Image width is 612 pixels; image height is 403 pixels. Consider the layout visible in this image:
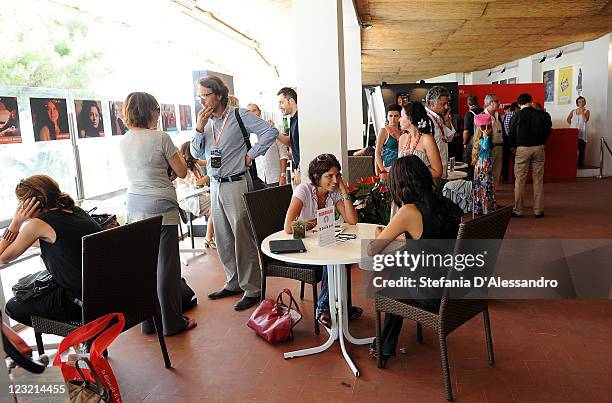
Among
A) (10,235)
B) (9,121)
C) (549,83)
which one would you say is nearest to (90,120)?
(9,121)

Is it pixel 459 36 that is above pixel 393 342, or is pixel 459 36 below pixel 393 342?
above

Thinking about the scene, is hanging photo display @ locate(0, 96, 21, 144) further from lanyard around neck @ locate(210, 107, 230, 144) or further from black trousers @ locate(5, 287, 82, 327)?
lanyard around neck @ locate(210, 107, 230, 144)

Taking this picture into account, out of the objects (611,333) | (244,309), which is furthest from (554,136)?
(244,309)

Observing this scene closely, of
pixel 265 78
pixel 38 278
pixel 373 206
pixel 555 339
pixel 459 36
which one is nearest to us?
pixel 38 278

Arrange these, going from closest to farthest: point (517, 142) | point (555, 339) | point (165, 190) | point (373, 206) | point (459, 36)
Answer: point (555, 339), point (165, 190), point (373, 206), point (517, 142), point (459, 36)

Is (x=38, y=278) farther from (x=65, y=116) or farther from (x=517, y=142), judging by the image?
(x=517, y=142)

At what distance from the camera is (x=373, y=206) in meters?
3.46

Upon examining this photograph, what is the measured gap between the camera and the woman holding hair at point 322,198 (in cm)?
296

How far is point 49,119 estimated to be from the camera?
11.5 ft

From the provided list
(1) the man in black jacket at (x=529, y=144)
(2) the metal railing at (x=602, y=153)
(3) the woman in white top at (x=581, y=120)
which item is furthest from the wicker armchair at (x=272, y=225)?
(3) the woman in white top at (x=581, y=120)

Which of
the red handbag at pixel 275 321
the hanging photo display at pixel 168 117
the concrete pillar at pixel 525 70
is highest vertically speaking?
the concrete pillar at pixel 525 70

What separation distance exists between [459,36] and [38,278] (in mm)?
8084

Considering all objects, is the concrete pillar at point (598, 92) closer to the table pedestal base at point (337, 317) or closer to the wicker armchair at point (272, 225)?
the wicker armchair at point (272, 225)

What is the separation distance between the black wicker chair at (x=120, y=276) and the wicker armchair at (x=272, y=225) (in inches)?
30.1
